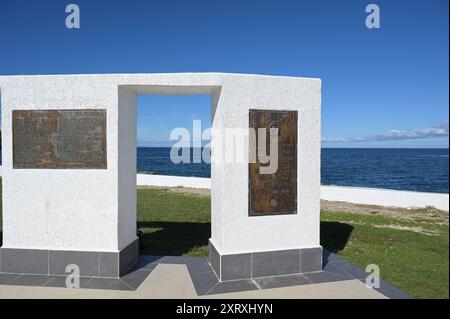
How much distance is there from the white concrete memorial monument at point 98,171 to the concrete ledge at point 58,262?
2 centimetres

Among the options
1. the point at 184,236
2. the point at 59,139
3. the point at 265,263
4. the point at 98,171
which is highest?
the point at 59,139

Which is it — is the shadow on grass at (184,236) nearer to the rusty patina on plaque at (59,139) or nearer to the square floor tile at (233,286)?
the square floor tile at (233,286)

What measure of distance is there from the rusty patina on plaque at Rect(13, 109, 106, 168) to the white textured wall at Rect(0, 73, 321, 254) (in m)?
0.12

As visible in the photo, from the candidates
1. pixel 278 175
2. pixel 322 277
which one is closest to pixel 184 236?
pixel 278 175

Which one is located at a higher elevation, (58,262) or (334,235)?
(58,262)

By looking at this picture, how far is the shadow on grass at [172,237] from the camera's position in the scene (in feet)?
22.0

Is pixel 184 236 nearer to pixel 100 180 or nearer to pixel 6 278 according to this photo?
pixel 100 180

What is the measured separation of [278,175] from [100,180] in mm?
3023

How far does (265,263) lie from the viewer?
5.20 m

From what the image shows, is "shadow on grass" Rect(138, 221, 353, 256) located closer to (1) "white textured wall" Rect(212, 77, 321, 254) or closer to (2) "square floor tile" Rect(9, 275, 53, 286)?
(1) "white textured wall" Rect(212, 77, 321, 254)

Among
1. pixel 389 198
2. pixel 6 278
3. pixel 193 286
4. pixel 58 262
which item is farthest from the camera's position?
pixel 389 198

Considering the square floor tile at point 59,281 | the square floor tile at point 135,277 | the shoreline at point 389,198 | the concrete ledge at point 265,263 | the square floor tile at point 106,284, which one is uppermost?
the concrete ledge at point 265,263

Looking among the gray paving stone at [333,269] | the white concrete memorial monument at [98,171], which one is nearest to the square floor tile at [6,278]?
the white concrete memorial monument at [98,171]
